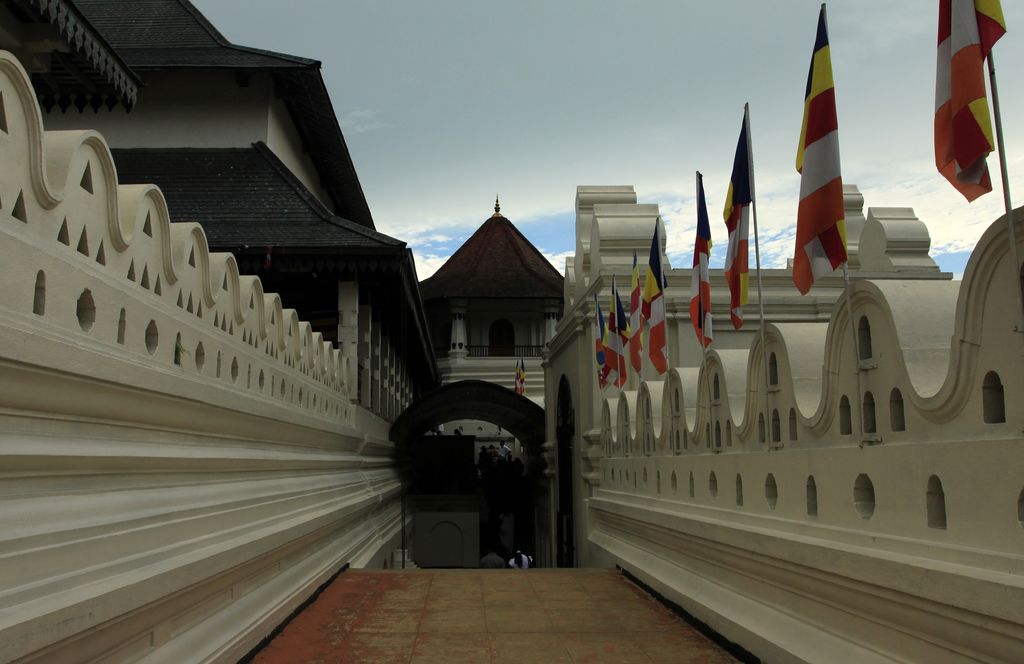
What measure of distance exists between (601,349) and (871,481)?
8385 millimetres

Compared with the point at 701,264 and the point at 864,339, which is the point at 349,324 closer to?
the point at 701,264

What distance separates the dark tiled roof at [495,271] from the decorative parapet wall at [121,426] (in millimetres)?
32228

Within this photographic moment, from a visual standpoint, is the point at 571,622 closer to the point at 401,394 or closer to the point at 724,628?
the point at 724,628

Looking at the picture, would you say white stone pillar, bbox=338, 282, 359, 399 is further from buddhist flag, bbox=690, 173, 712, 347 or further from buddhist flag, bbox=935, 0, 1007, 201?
buddhist flag, bbox=935, 0, 1007, 201

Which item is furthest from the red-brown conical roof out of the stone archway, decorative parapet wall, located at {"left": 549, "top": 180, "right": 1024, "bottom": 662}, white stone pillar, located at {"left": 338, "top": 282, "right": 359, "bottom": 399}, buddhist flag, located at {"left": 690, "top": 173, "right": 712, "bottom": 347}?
decorative parapet wall, located at {"left": 549, "top": 180, "right": 1024, "bottom": 662}

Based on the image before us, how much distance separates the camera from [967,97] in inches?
137

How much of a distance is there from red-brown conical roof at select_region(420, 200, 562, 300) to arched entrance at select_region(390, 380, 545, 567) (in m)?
13.9

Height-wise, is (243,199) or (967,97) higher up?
(243,199)

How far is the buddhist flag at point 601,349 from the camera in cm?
1177

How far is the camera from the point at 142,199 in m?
4.17

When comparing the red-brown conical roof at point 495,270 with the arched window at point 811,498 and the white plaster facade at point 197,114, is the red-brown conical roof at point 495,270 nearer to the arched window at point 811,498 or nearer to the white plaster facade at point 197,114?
the white plaster facade at point 197,114

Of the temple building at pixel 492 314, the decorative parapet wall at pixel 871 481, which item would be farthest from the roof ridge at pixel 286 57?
the temple building at pixel 492 314

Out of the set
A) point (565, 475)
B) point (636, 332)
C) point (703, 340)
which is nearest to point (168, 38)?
point (636, 332)

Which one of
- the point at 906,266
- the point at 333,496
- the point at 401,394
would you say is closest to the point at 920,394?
the point at 333,496
